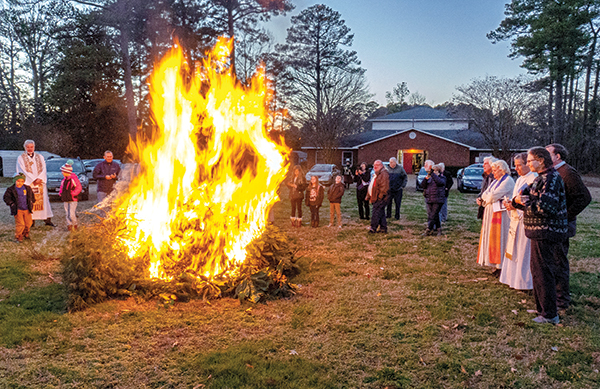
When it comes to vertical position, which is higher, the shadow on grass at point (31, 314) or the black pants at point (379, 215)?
the black pants at point (379, 215)

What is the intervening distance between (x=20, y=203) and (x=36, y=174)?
1041 millimetres

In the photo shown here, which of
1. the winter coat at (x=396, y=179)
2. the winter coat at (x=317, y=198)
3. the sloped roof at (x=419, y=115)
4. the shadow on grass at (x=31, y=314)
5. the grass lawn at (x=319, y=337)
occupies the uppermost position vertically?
→ the sloped roof at (x=419, y=115)

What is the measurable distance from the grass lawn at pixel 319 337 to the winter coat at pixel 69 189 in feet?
9.33

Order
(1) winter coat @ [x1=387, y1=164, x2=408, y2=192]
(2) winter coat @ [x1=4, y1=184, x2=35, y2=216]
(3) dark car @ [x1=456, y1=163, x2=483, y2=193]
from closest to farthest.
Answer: (2) winter coat @ [x1=4, y1=184, x2=35, y2=216] < (1) winter coat @ [x1=387, y1=164, x2=408, y2=192] < (3) dark car @ [x1=456, y1=163, x2=483, y2=193]

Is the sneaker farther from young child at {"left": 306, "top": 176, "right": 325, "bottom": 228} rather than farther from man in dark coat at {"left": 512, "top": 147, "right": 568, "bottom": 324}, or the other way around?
young child at {"left": 306, "top": 176, "right": 325, "bottom": 228}

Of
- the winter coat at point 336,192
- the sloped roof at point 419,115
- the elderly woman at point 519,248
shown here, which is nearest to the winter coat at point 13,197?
the winter coat at point 336,192

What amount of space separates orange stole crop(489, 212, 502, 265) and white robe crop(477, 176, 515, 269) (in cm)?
4

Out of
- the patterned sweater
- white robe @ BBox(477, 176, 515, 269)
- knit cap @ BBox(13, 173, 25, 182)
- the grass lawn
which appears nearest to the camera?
the grass lawn

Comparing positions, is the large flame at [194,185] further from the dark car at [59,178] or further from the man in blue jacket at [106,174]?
the dark car at [59,178]

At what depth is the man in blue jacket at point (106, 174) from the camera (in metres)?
10.1

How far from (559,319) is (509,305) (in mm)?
624

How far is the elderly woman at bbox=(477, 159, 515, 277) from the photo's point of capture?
6625 mm

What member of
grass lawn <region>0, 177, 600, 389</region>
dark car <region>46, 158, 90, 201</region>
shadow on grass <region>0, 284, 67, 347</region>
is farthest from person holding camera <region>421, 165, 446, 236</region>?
dark car <region>46, 158, 90, 201</region>

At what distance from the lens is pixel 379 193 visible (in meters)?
10.3
